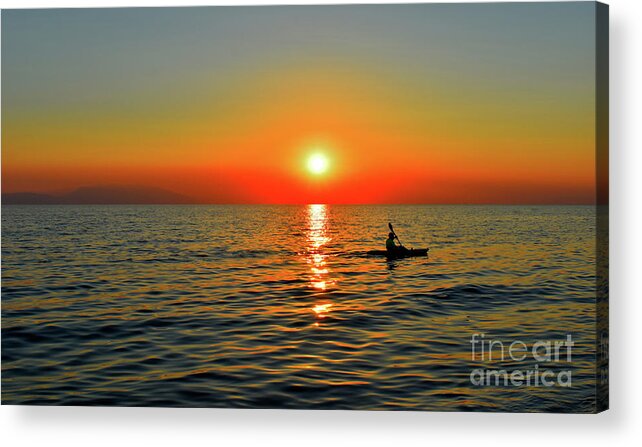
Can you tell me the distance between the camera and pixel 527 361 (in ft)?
34.8

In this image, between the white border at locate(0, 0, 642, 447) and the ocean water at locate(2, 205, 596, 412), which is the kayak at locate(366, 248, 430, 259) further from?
the white border at locate(0, 0, 642, 447)

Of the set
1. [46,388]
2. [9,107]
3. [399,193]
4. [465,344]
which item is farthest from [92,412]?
[399,193]

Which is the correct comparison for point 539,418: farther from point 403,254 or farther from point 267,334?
point 403,254

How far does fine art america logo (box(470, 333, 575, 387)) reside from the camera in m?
10.4

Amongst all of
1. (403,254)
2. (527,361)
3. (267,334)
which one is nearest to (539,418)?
(527,361)

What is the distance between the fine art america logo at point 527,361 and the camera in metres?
10.4

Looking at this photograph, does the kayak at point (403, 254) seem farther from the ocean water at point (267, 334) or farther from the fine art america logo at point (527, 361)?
the fine art america logo at point (527, 361)

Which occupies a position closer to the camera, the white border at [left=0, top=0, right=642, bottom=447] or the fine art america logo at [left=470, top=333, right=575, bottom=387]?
the white border at [left=0, top=0, right=642, bottom=447]

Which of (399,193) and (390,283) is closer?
(399,193)

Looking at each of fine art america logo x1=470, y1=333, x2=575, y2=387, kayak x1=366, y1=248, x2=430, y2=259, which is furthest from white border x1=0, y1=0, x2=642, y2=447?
kayak x1=366, y1=248, x2=430, y2=259

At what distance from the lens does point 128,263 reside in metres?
13.9

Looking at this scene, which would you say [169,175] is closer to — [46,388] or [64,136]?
[64,136]

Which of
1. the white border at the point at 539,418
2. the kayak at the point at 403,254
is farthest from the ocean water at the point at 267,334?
the kayak at the point at 403,254

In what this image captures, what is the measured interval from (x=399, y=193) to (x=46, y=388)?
→ 6289 mm
